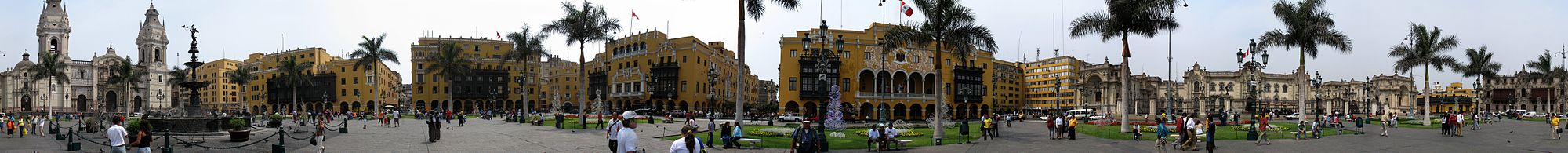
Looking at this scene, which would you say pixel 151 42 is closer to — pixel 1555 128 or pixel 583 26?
pixel 583 26

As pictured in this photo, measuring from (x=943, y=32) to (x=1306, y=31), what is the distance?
19067mm

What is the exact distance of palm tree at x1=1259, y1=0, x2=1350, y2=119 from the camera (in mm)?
42188

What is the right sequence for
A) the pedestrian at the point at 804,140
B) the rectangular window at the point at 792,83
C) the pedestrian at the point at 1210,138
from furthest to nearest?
the rectangular window at the point at 792,83, the pedestrian at the point at 1210,138, the pedestrian at the point at 804,140

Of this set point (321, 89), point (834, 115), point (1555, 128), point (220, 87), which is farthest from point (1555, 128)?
→ point (220, 87)

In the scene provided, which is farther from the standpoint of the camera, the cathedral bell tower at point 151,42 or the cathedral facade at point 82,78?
the cathedral bell tower at point 151,42

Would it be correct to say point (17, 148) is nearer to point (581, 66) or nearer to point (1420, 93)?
point (581, 66)

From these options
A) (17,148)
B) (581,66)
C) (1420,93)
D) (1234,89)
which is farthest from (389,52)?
(1420,93)

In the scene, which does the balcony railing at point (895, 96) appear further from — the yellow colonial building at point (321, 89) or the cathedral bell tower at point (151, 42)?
the cathedral bell tower at point (151, 42)

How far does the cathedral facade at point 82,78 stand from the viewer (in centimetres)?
11188

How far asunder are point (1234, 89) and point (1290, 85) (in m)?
8.33

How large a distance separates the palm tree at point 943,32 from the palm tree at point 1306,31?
16.4 meters

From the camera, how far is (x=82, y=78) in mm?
119812

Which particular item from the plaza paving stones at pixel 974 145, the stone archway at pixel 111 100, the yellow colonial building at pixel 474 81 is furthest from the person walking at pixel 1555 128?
the stone archway at pixel 111 100

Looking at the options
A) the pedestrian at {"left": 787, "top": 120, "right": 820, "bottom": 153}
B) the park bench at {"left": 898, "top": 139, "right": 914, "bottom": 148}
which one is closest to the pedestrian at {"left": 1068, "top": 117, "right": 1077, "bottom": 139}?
the park bench at {"left": 898, "top": 139, "right": 914, "bottom": 148}
